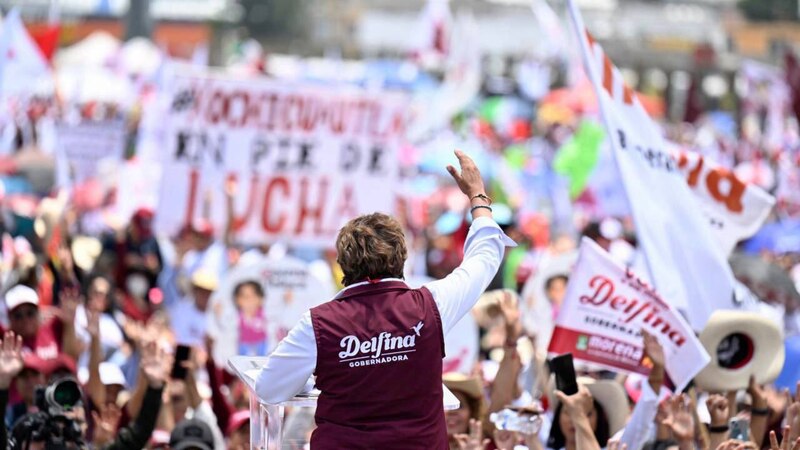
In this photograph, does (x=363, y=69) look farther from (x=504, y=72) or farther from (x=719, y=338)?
(x=719, y=338)

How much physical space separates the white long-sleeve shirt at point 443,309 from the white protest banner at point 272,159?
258 inches

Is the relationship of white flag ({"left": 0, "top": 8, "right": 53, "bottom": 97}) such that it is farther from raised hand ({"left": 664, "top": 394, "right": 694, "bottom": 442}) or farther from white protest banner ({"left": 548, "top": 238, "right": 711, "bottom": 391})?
raised hand ({"left": 664, "top": 394, "right": 694, "bottom": 442})

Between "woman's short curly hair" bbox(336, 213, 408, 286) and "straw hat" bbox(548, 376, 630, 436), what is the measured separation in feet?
6.14

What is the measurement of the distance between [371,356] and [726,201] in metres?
3.66

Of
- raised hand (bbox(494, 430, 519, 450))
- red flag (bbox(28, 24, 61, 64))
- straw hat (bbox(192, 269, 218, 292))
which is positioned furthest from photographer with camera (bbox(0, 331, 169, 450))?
red flag (bbox(28, 24, 61, 64))

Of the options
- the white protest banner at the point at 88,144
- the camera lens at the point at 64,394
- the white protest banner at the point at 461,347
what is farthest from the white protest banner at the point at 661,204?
the white protest banner at the point at 88,144

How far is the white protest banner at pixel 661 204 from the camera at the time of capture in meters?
6.24

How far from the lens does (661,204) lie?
20.9 ft

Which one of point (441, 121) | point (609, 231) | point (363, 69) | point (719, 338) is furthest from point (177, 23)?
point (719, 338)

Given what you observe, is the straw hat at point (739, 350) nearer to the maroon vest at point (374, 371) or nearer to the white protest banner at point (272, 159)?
the maroon vest at point (374, 371)

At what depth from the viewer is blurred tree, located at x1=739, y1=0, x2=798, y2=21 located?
8656cm

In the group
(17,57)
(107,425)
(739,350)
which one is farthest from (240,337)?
(17,57)

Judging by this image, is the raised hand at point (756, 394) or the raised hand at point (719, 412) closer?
the raised hand at point (719, 412)

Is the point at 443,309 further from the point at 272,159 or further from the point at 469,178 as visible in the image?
the point at 272,159
